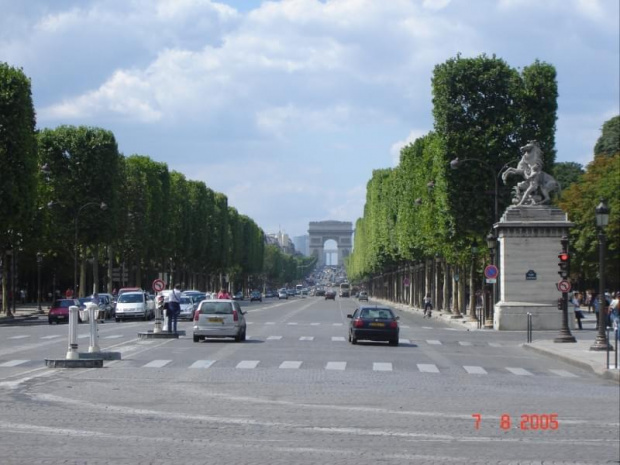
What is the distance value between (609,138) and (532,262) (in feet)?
232

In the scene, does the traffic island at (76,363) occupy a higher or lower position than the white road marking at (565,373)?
higher

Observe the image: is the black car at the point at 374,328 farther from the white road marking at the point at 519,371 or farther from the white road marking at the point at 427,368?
the white road marking at the point at 519,371

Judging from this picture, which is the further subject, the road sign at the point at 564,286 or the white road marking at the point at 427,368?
the road sign at the point at 564,286

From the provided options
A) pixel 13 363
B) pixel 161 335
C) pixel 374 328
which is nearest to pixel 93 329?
pixel 13 363

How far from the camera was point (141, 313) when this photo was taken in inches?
2763

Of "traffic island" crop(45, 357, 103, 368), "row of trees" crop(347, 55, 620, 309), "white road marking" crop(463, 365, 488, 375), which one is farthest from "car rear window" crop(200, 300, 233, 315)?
"row of trees" crop(347, 55, 620, 309)

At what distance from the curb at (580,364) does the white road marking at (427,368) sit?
3949 mm

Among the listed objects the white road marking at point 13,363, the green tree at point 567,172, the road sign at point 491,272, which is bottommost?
the white road marking at point 13,363

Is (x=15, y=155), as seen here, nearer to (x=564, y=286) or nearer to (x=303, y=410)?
(x=564, y=286)

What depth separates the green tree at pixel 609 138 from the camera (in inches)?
4705

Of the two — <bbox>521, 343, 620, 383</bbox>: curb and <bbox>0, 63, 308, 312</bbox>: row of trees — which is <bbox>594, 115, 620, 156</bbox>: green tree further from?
<bbox>521, 343, 620, 383</bbox>: curb

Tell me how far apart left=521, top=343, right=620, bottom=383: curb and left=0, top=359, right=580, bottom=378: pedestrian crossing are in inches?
24.2

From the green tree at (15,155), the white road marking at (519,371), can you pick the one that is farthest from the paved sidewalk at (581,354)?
the green tree at (15,155)

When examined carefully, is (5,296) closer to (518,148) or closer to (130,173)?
(130,173)
